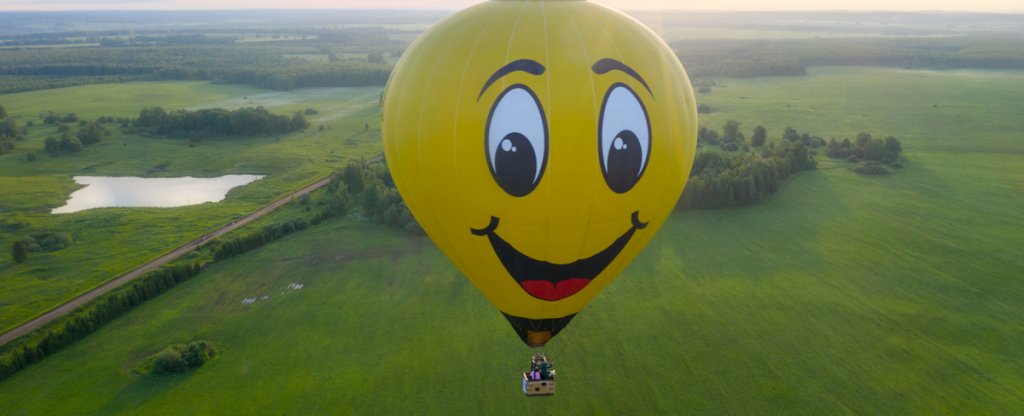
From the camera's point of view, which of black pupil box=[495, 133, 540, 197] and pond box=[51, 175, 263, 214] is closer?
black pupil box=[495, 133, 540, 197]

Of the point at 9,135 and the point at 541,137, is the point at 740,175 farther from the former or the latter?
the point at 9,135

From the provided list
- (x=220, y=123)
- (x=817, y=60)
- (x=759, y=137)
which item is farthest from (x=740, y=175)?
(x=817, y=60)

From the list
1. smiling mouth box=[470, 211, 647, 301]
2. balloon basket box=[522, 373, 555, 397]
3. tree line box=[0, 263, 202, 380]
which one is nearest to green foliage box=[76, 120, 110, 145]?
tree line box=[0, 263, 202, 380]

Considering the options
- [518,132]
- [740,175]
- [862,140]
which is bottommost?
[740,175]

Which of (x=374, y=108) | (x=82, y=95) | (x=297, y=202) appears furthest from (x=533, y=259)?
(x=82, y=95)

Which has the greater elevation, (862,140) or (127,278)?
(862,140)

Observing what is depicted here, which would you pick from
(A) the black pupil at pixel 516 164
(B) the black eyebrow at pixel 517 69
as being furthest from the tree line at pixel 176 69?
(A) the black pupil at pixel 516 164

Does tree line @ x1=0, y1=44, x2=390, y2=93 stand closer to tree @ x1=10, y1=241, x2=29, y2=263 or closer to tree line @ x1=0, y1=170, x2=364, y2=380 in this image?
tree line @ x1=0, y1=170, x2=364, y2=380

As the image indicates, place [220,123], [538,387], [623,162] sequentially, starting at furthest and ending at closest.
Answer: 1. [220,123]
2. [538,387]
3. [623,162]
